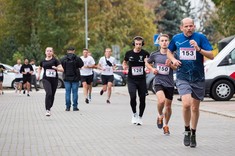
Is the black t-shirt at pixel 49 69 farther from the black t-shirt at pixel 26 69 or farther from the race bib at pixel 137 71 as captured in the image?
the black t-shirt at pixel 26 69

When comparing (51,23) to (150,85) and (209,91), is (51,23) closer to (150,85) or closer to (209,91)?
(150,85)

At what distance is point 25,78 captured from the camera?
34031 millimetres

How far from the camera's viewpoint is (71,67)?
20812 millimetres

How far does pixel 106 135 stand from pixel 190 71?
8.82 feet

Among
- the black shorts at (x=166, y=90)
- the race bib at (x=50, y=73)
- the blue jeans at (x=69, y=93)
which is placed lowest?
the blue jeans at (x=69, y=93)

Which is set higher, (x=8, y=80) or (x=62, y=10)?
(x=62, y=10)

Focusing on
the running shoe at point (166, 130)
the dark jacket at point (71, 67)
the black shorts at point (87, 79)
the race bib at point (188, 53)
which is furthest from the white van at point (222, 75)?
the race bib at point (188, 53)

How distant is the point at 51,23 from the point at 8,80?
21423 mm

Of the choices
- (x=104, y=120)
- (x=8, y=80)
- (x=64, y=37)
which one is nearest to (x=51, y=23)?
(x=64, y=37)

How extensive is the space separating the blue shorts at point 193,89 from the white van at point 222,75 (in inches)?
511

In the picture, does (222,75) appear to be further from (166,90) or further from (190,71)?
(190,71)

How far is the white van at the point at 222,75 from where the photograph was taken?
2380 cm

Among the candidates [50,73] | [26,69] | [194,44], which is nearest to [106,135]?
[194,44]

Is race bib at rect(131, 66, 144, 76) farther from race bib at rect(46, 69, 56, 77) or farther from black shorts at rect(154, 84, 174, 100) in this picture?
race bib at rect(46, 69, 56, 77)
